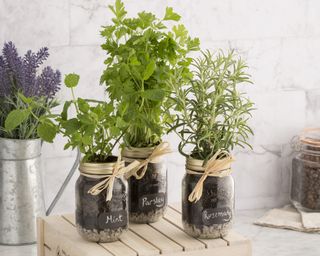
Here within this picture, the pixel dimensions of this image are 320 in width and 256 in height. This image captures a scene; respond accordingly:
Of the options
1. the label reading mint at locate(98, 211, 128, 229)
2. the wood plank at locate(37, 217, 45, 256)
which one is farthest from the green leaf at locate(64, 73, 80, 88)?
the wood plank at locate(37, 217, 45, 256)

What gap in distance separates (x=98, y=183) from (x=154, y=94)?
177 millimetres

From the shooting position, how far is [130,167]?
1.44 meters

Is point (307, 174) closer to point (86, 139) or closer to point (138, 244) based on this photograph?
point (138, 244)

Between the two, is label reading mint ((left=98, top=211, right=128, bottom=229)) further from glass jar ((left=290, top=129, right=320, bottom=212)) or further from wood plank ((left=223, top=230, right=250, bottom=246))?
glass jar ((left=290, top=129, right=320, bottom=212))

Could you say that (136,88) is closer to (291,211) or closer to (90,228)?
(90,228)

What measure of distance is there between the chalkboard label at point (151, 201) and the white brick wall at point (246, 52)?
56cm

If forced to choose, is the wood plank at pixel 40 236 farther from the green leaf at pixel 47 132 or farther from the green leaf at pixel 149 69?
the green leaf at pixel 149 69

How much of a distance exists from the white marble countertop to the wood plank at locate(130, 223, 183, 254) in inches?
16.3

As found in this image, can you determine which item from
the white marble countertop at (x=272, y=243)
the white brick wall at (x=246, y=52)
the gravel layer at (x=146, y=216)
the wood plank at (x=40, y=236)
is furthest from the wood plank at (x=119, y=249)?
the white brick wall at (x=246, y=52)

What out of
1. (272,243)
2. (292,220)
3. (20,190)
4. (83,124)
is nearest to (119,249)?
(83,124)

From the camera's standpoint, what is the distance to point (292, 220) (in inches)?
83.4

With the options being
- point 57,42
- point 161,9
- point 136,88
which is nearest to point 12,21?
point 57,42

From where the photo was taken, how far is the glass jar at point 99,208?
1379mm

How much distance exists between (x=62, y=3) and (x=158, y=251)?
2.59ft
